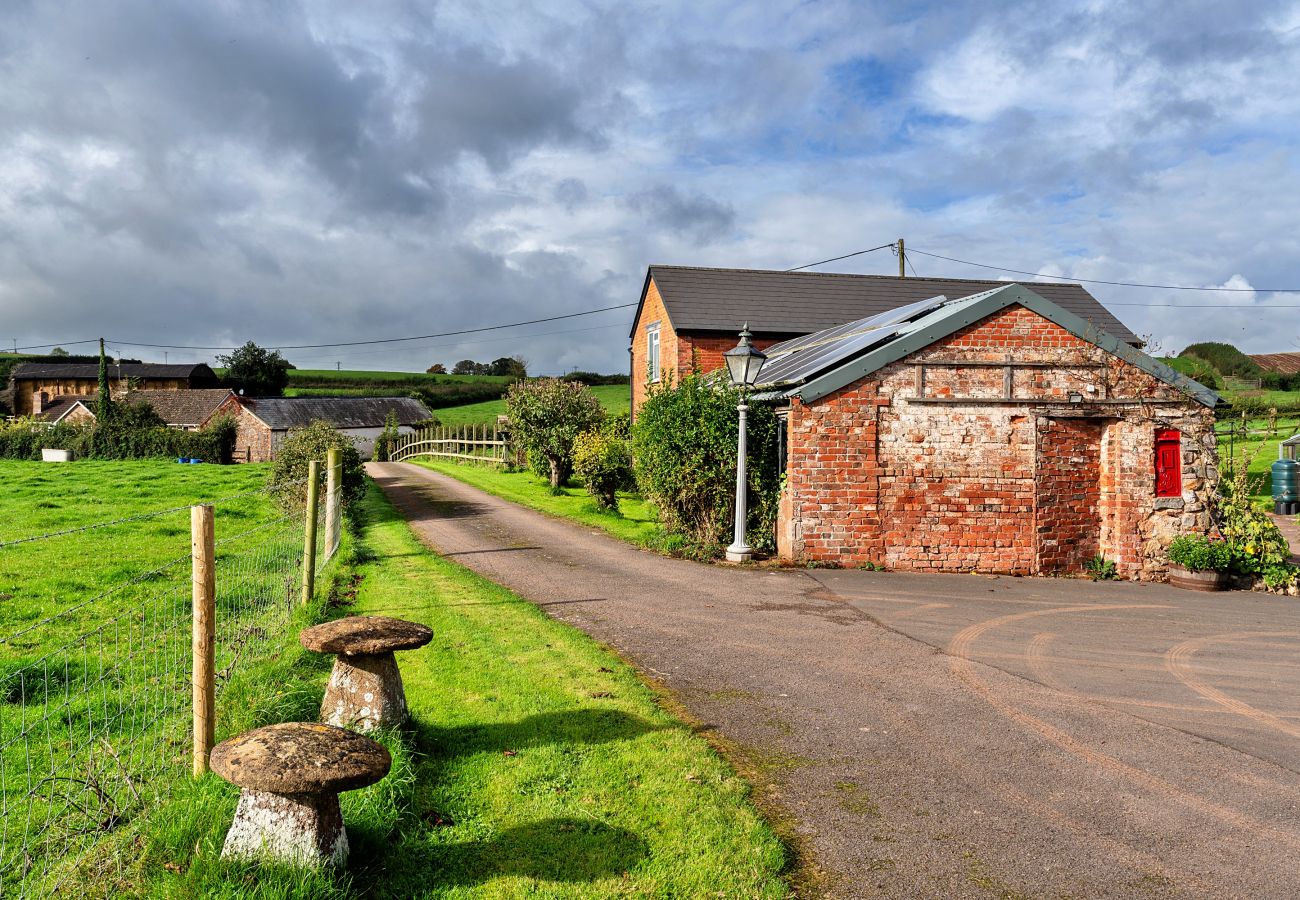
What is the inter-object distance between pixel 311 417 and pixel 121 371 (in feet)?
121

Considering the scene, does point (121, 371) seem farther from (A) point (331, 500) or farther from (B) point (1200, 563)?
(B) point (1200, 563)

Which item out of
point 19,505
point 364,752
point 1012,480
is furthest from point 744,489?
point 19,505

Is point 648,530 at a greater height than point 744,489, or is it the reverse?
point 744,489

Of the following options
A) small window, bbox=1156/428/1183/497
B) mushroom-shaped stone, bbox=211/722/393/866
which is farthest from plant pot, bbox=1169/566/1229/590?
mushroom-shaped stone, bbox=211/722/393/866

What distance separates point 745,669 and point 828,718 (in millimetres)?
1330

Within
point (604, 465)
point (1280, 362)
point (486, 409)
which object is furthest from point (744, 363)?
point (486, 409)

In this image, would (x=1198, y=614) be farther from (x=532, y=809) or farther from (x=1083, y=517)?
(x=532, y=809)

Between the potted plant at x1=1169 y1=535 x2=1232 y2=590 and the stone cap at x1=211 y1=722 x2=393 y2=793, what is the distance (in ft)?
42.4

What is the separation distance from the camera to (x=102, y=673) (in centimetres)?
675

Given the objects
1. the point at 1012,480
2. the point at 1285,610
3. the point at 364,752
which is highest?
the point at 1012,480

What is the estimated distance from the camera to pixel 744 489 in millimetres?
13188

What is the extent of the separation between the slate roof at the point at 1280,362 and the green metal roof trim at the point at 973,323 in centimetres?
3329

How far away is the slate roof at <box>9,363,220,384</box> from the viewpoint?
86438 millimetres

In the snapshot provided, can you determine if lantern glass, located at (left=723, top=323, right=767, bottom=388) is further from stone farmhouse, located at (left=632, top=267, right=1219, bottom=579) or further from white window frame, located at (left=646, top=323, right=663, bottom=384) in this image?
white window frame, located at (left=646, top=323, right=663, bottom=384)
